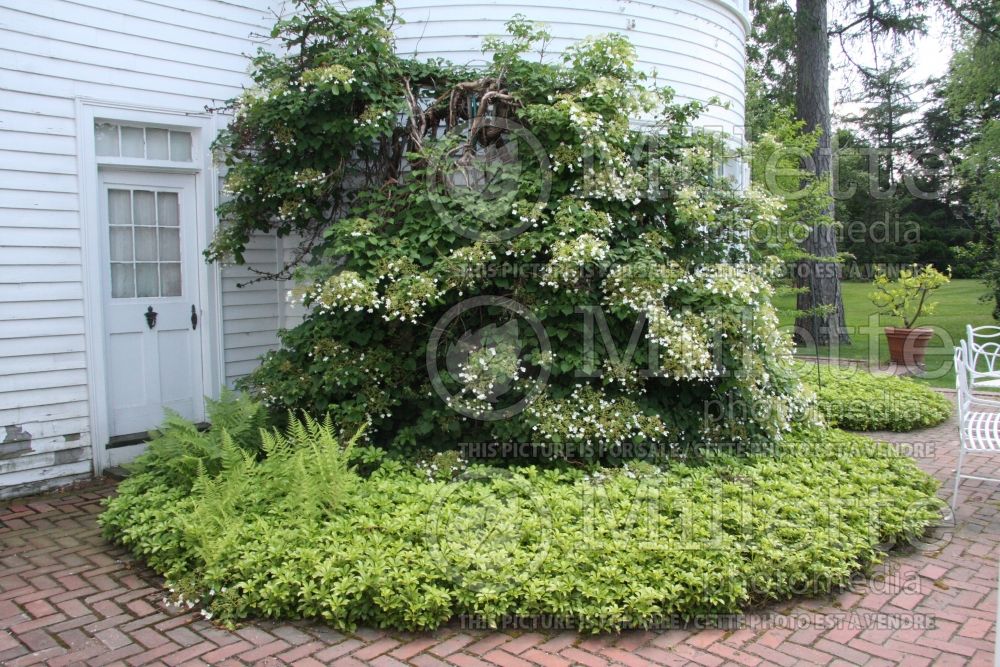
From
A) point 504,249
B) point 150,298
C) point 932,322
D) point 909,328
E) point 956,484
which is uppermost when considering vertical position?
point 504,249

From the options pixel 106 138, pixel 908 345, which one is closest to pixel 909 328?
pixel 908 345

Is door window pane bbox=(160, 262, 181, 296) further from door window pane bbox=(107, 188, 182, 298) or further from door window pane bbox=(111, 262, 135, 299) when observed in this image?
door window pane bbox=(111, 262, 135, 299)

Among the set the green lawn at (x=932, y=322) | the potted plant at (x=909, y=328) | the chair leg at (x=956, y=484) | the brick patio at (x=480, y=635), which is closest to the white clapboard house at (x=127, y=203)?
the brick patio at (x=480, y=635)

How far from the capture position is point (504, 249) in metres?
4.83

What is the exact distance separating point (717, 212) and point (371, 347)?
277 cm

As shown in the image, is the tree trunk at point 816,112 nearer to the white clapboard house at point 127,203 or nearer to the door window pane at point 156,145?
the white clapboard house at point 127,203

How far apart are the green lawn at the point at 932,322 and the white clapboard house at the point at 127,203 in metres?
4.25

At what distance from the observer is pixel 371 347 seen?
5258 mm

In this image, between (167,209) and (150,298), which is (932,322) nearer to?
(167,209)

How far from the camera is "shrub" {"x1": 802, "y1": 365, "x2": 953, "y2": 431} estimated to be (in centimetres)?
710

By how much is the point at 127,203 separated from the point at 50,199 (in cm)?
62

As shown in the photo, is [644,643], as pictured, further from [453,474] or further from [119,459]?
[119,459]

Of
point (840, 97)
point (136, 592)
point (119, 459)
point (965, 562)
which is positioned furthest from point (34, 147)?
point (840, 97)

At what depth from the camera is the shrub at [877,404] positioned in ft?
23.3
